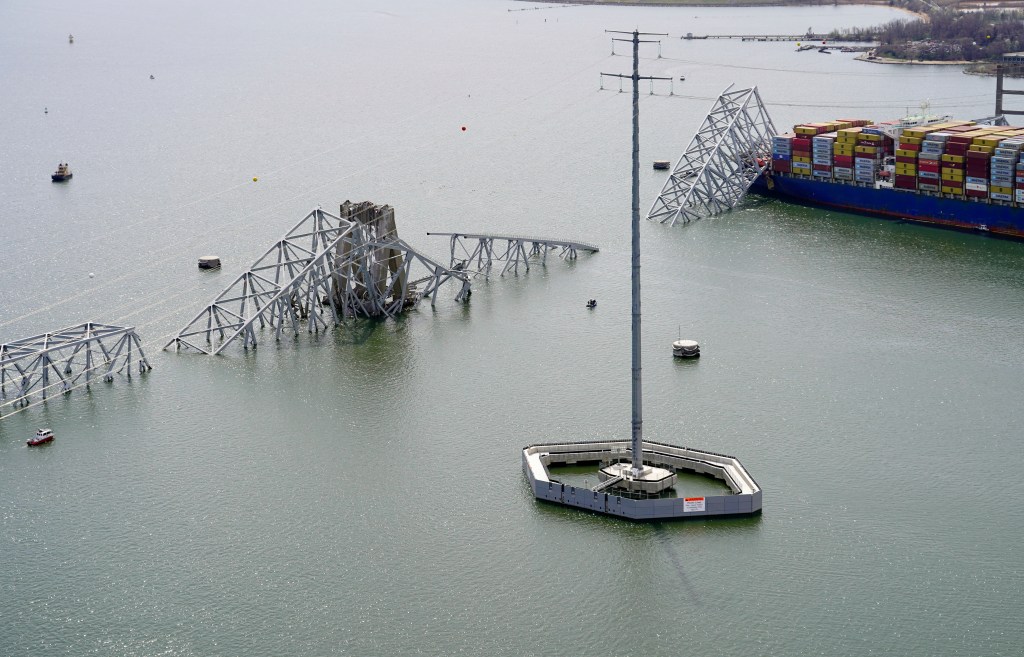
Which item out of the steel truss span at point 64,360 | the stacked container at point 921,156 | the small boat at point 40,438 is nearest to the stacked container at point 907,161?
the stacked container at point 921,156

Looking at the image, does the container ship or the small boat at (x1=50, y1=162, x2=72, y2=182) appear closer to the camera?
the container ship

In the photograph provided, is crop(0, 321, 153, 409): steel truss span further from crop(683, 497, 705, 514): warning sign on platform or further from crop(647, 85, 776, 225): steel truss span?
crop(647, 85, 776, 225): steel truss span

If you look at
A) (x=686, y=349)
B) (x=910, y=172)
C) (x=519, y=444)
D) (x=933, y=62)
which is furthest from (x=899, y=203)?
(x=933, y=62)

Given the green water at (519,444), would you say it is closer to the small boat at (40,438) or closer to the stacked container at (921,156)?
the small boat at (40,438)

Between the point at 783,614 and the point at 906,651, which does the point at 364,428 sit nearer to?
the point at 783,614

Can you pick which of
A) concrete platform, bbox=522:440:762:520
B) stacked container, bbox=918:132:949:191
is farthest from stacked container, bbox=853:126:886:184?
concrete platform, bbox=522:440:762:520

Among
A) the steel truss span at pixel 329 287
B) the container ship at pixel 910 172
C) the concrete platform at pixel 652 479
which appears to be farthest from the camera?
the container ship at pixel 910 172

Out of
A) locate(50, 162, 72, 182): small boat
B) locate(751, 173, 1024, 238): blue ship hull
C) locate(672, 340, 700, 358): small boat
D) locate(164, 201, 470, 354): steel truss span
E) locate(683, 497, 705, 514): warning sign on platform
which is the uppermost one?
locate(50, 162, 72, 182): small boat
